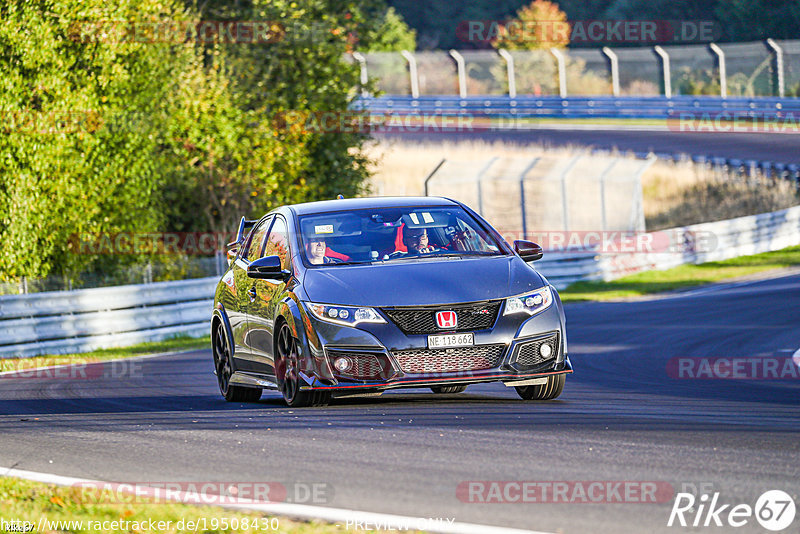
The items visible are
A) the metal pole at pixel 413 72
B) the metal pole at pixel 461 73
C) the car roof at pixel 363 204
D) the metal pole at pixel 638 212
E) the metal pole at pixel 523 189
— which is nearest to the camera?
the car roof at pixel 363 204

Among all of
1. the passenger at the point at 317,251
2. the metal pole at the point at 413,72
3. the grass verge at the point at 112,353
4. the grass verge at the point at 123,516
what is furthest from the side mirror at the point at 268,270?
the metal pole at the point at 413,72

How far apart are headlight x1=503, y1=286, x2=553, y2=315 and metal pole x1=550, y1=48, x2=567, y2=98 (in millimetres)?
38668

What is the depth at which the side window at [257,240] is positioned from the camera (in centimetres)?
1175

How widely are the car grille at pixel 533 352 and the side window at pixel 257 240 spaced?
2.89m

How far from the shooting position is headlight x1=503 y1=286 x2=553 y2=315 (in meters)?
9.75

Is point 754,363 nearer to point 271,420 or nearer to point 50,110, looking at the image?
point 271,420

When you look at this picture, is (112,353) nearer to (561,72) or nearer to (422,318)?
(422,318)

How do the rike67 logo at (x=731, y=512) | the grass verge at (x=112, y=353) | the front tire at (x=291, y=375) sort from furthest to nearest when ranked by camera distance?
the grass verge at (x=112, y=353) < the front tire at (x=291, y=375) < the rike67 logo at (x=731, y=512)

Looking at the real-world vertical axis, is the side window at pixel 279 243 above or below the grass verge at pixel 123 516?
above

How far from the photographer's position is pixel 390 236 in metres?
10.7

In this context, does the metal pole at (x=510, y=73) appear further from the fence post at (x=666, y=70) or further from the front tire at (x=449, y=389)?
the front tire at (x=449, y=389)

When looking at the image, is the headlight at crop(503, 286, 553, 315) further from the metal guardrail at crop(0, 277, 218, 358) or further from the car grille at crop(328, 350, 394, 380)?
the metal guardrail at crop(0, 277, 218, 358)

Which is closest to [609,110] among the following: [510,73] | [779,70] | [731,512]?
[510,73]

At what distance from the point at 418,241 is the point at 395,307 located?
4.04ft
